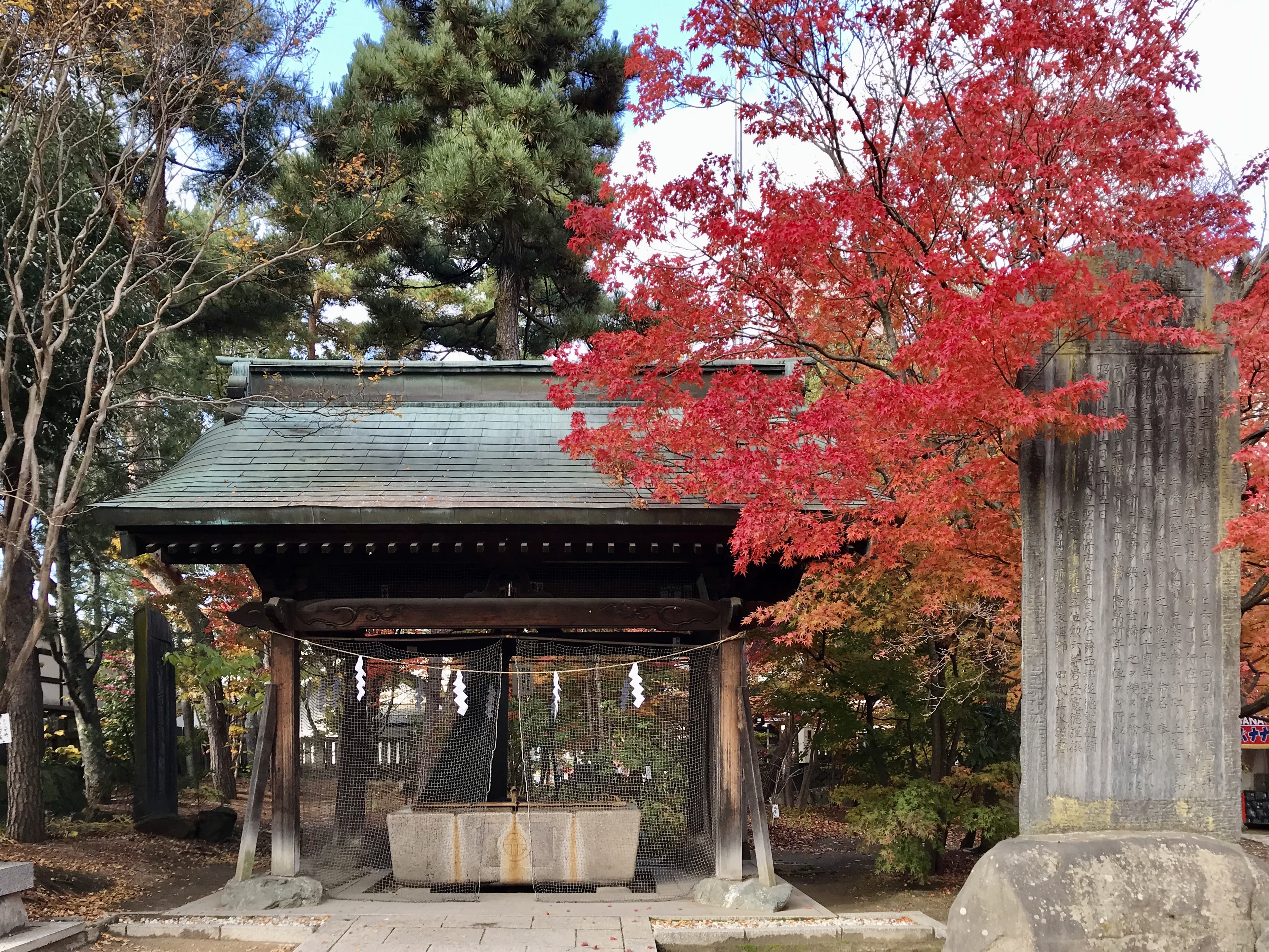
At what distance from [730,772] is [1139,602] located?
408 cm

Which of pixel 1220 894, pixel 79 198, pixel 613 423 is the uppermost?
pixel 79 198

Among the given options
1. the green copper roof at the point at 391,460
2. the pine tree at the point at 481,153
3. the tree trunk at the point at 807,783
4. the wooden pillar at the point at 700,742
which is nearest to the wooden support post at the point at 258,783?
the green copper roof at the point at 391,460

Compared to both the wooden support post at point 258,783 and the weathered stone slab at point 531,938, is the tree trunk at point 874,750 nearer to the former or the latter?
the weathered stone slab at point 531,938

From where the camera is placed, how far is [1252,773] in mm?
18672

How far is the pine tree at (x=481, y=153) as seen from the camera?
575 inches

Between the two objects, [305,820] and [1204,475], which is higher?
[1204,475]

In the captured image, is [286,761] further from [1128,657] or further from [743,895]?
[1128,657]

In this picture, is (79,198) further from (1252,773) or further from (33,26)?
(1252,773)

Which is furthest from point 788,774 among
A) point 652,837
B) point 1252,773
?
point 1252,773

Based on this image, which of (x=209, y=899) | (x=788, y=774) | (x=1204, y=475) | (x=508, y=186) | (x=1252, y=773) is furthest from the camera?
(x=1252, y=773)

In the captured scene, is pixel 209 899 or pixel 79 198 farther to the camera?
pixel 79 198

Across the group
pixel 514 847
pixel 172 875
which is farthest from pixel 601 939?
pixel 172 875

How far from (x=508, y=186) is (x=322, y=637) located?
8.05 meters

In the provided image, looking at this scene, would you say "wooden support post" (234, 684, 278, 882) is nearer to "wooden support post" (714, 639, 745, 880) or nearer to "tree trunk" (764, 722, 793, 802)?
"wooden support post" (714, 639, 745, 880)
